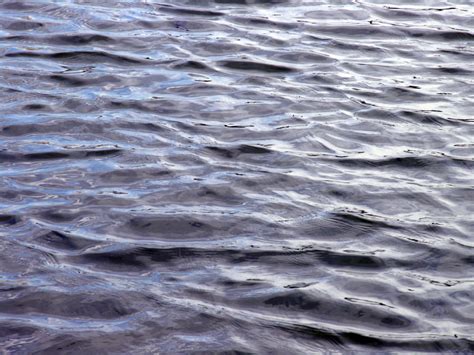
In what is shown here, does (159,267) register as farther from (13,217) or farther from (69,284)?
(13,217)

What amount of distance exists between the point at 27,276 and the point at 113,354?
815 millimetres

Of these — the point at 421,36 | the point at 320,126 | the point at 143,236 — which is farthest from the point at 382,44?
the point at 143,236

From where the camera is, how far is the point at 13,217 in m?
5.39

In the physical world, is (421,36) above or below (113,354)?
above

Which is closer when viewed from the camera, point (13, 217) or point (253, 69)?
point (13, 217)

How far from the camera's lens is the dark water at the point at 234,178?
14.9 ft

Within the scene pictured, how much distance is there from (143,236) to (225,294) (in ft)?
2.47

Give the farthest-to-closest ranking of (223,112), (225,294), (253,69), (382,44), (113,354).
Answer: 1. (382,44)
2. (253,69)
3. (223,112)
4. (225,294)
5. (113,354)

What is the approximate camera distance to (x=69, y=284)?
4750mm

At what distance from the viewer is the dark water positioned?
179 inches

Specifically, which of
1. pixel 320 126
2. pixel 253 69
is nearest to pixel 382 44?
pixel 253 69

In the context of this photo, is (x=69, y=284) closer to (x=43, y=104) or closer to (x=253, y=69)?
(x=43, y=104)

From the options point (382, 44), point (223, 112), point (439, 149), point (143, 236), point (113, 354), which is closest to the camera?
point (113, 354)

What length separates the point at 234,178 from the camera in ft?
19.8
